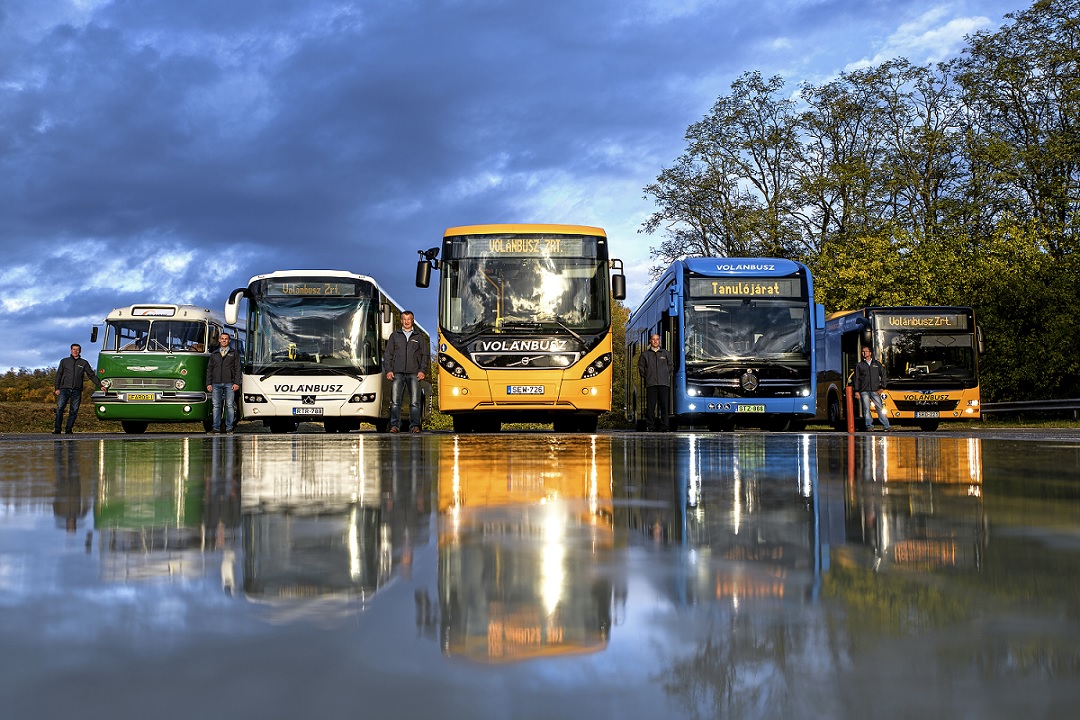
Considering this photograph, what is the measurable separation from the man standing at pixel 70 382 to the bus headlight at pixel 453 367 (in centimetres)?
1048

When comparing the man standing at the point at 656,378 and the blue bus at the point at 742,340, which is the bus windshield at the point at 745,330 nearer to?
the blue bus at the point at 742,340

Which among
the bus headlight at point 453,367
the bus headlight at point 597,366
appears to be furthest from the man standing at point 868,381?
the bus headlight at point 453,367

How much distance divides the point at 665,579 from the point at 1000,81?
4184 cm

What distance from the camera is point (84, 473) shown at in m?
5.32

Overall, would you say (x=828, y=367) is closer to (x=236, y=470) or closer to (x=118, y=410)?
(x=118, y=410)

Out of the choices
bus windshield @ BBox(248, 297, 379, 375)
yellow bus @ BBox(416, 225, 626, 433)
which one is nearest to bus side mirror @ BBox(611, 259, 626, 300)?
yellow bus @ BBox(416, 225, 626, 433)

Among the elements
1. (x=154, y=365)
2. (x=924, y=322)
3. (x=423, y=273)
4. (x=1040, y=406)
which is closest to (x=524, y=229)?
(x=423, y=273)

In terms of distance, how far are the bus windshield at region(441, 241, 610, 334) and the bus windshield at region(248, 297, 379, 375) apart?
4488 millimetres

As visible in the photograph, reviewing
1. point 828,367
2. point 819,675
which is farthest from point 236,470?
point 828,367

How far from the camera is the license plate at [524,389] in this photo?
18.9 meters

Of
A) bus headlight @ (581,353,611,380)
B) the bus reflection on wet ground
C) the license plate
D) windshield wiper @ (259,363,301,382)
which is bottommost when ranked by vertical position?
the bus reflection on wet ground

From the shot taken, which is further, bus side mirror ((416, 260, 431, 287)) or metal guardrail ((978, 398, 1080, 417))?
metal guardrail ((978, 398, 1080, 417))

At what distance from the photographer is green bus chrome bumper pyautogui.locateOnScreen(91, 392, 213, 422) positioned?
26.0 metres

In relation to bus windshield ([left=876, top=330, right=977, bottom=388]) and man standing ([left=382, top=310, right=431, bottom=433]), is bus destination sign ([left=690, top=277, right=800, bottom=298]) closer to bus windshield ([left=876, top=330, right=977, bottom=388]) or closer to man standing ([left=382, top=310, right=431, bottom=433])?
man standing ([left=382, top=310, right=431, bottom=433])
